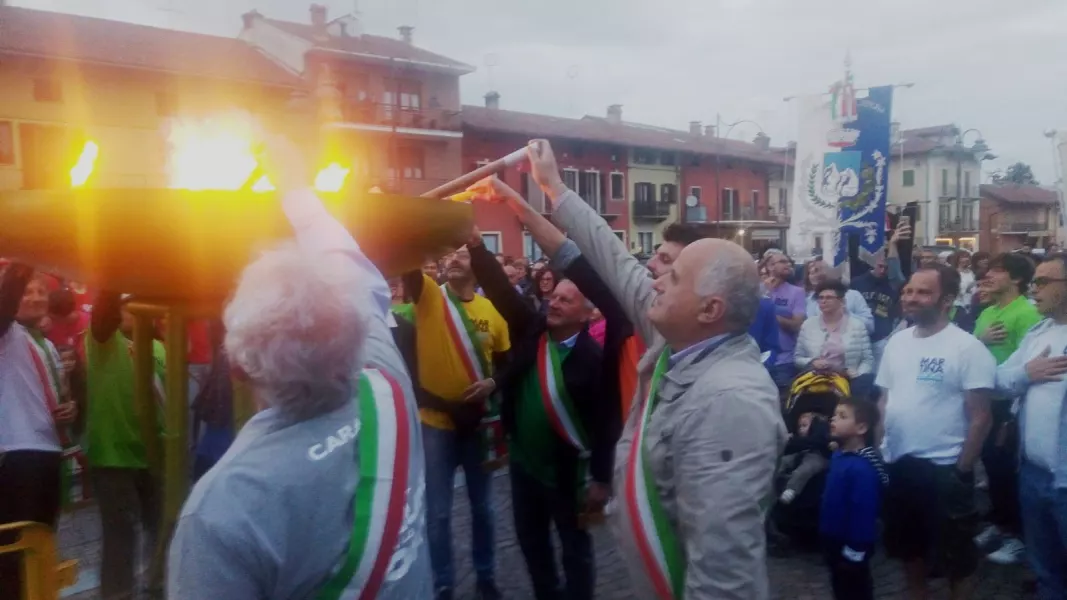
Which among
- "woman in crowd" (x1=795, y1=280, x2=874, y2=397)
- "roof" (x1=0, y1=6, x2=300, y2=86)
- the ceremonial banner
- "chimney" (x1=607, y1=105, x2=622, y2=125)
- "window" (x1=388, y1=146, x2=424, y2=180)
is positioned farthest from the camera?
"chimney" (x1=607, y1=105, x2=622, y2=125)

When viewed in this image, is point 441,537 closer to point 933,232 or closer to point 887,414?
point 887,414

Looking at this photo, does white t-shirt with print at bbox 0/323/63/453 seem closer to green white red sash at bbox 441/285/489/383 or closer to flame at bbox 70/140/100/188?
green white red sash at bbox 441/285/489/383

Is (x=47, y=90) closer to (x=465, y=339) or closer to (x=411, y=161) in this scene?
(x=411, y=161)

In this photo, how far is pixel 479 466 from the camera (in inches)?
188

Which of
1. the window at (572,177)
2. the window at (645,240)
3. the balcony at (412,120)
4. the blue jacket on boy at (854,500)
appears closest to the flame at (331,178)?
the blue jacket on boy at (854,500)

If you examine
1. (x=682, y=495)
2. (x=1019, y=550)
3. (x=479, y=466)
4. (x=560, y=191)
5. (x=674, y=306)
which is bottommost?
(x=1019, y=550)

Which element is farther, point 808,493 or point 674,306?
point 808,493

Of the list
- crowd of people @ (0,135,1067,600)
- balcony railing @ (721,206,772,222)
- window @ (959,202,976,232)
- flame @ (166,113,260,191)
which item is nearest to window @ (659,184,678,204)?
balcony railing @ (721,206,772,222)

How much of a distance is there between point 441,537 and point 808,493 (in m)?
2.78

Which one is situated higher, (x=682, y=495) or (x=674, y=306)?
(x=674, y=306)

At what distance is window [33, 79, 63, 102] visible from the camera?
2180 centimetres

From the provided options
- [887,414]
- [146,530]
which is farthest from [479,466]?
[887,414]

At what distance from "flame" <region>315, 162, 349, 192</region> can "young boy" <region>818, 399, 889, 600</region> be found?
327 cm

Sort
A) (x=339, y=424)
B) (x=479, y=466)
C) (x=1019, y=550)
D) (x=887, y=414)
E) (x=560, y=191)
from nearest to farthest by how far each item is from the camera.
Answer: (x=339, y=424) < (x=560, y=191) < (x=887, y=414) < (x=479, y=466) < (x=1019, y=550)
